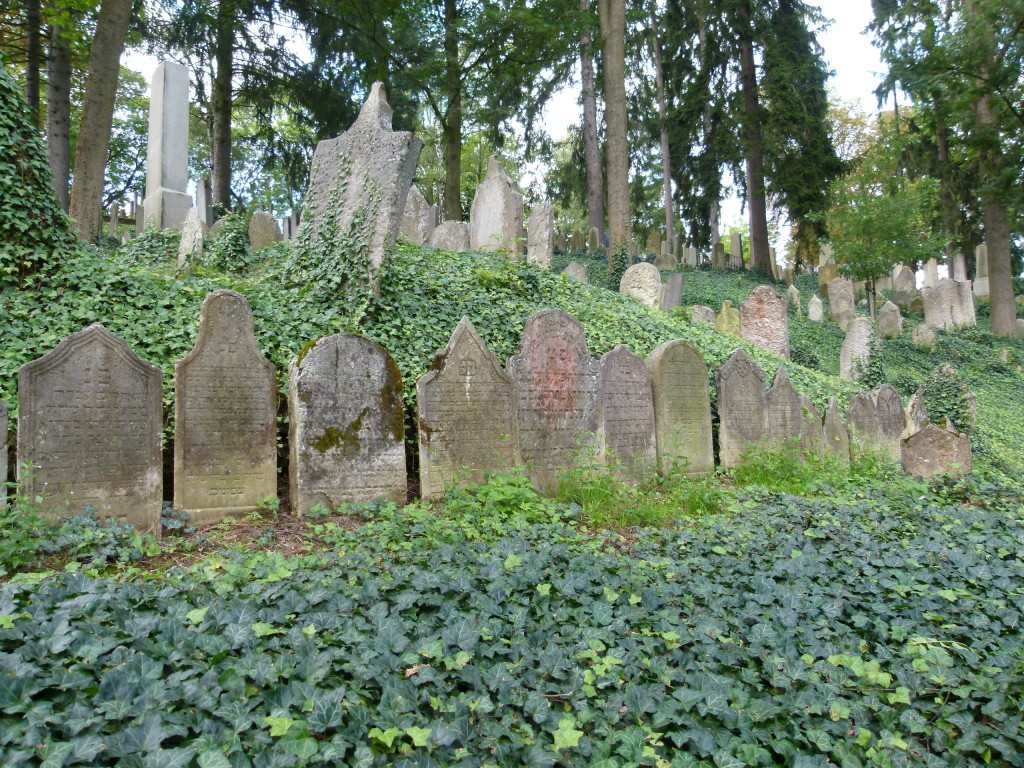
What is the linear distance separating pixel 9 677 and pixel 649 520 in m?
4.21

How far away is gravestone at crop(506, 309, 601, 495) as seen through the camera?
6.10 meters

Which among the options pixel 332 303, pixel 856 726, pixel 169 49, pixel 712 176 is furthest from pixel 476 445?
pixel 712 176

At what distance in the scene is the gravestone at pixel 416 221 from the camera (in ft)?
39.2

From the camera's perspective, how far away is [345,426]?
5.18 m

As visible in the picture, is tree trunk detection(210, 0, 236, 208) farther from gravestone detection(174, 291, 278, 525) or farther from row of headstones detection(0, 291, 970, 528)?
row of headstones detection(0, 291, 970, 528)

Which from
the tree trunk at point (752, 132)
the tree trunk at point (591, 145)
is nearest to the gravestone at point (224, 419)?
the tree trunk at point (591, 145)

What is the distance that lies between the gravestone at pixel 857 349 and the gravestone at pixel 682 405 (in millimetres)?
6423

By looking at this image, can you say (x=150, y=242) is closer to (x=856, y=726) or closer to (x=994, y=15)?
(x=856, y=726)

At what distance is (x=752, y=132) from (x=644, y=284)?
1149cm

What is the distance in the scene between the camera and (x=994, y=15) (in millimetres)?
14836

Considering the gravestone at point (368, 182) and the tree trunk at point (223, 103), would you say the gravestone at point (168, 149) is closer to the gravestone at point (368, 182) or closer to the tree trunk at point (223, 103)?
the tree trunk at point (223, 103)

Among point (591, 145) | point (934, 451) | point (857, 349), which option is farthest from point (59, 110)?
point (591, 145)

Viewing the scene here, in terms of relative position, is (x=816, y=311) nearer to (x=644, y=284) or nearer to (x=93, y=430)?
(x=644, y=284)

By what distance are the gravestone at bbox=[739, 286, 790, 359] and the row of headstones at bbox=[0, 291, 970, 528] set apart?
5720 millimetres
